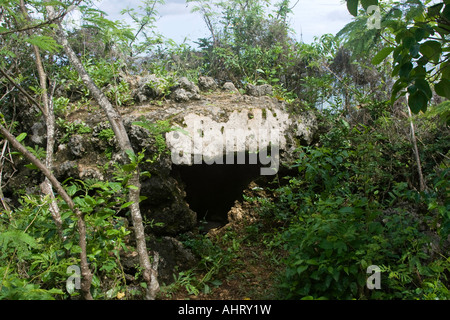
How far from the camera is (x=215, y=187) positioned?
5.26 meters

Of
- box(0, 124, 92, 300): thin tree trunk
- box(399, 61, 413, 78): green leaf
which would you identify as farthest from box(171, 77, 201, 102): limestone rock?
box(399, 61, 413, 78): green leaf

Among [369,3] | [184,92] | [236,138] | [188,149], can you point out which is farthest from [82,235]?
[184,92]

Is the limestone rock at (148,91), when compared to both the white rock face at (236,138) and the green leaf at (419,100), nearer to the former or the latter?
the white rock face at (236,138)

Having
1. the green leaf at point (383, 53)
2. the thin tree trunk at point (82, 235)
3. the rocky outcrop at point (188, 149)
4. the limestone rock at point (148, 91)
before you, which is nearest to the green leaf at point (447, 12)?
the green leaf at point (383, 53)

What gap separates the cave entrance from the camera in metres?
4.90

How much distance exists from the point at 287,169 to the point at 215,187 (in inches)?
42.7

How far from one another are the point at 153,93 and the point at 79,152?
1343mm

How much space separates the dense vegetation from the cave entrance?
1.11 feet

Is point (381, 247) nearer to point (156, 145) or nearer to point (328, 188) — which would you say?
point (328, 188)

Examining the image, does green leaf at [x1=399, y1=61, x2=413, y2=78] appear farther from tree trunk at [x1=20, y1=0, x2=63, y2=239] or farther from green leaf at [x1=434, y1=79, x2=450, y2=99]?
tree trunk at [x1=20, y1=0, x2=63, y2=239]

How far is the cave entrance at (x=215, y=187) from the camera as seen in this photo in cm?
490

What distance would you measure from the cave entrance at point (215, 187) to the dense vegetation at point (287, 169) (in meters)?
0.34

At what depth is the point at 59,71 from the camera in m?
5.62

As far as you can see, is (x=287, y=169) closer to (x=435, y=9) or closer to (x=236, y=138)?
(x=236, y=138)
